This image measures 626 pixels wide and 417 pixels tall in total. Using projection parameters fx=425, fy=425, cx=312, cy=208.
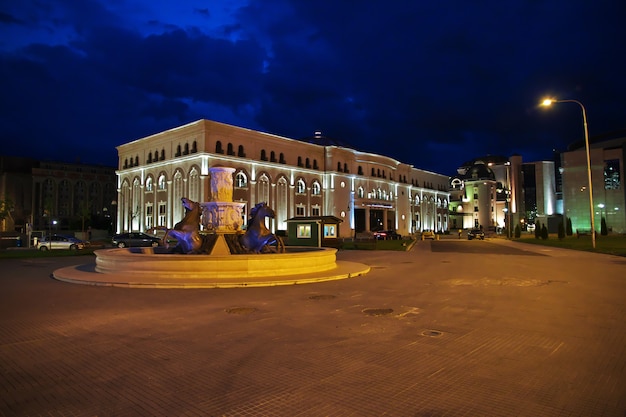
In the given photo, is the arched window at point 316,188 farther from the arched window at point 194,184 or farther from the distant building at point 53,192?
the distant building at point 53,192

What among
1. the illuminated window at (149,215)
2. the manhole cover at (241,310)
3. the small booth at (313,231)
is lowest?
the manhole cover at (241,310)

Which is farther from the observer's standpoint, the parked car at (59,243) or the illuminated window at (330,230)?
the illuminated window at (330,230)

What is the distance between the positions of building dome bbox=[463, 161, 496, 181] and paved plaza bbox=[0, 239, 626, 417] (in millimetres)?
109596

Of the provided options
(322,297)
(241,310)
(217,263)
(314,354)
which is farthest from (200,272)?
(314,354)

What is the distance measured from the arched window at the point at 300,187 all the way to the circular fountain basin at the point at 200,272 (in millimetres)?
53399

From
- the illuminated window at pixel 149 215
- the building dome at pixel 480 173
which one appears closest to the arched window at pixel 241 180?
the illuminated window at pixel 149 215

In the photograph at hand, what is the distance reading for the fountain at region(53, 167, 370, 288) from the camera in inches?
571

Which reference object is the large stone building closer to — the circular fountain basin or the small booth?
the small booth

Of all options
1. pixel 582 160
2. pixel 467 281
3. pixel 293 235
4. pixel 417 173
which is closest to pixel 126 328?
pixel 467 281

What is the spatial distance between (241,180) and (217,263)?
4718 cm

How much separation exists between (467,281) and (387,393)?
441 inches

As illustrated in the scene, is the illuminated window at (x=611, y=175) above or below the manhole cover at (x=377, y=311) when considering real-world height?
above

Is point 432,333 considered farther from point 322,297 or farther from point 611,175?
point 611,175

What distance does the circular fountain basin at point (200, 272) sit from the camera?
14.1 m
